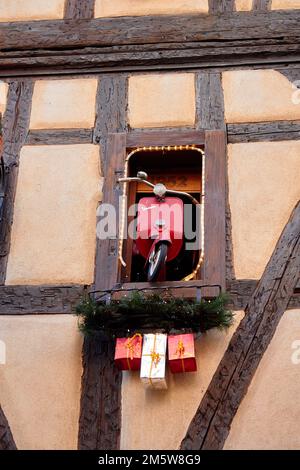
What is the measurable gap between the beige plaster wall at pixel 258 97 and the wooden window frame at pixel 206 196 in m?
0.25

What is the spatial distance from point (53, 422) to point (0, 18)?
10.4 feet

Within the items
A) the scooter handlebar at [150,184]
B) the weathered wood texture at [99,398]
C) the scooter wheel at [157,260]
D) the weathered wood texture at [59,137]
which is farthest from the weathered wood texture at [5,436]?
the weathered wood texture at [59,137]

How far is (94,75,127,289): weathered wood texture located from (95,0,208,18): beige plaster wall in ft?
1.96

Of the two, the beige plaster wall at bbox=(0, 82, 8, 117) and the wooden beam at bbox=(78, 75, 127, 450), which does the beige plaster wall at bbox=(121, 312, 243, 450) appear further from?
the beige plaster wall at bbox=(0, 82, 8, 117)

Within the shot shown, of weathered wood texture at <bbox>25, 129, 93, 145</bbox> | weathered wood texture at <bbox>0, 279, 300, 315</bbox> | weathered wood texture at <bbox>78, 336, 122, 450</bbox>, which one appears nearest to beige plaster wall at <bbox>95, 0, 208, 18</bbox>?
weathered wood texture at <bbox>25, 129, 93, 145</bbox>

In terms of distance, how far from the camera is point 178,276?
5996 mm

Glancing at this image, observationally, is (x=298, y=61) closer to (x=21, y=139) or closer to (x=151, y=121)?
(x=151, y=121)

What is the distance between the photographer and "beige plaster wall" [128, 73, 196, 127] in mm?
6176

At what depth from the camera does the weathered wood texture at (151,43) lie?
252 inches

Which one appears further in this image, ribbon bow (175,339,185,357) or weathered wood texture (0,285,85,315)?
weathered wood texture (0,285,85,315)

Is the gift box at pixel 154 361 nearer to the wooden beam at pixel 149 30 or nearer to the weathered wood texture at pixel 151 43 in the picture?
the weathered wood texture at pixel 151 43

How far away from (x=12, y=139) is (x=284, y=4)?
212 centimetres

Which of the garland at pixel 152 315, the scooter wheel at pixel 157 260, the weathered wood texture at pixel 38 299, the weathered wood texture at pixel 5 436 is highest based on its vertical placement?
the scooter wheel at pixel 157 260
